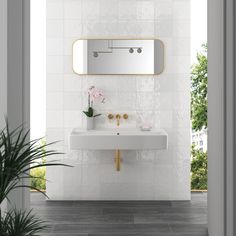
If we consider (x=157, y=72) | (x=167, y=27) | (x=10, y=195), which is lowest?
(x=10, y=195)

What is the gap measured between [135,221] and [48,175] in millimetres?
1402

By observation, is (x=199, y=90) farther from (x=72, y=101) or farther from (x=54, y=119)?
(x=54, y=119)

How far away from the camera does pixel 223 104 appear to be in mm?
2877

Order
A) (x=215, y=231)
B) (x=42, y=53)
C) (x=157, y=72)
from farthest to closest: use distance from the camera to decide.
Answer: (x=42, y=53) → (x=157, y=72) → (x=215, y=231)

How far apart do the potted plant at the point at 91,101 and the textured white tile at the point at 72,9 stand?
84 cm

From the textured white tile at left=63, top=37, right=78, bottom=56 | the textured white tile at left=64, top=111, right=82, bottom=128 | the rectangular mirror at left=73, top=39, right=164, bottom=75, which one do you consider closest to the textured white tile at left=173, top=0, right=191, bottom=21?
the rectangular mirror at left=73, top=39, right=164, bottom=75

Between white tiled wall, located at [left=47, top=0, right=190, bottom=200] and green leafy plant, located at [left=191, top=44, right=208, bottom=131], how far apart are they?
2.79 ft

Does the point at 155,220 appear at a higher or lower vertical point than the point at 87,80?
lower

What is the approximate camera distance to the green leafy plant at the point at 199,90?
6.25 m

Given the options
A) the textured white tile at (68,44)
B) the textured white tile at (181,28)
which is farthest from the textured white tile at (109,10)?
the textured white tile at (181,28)

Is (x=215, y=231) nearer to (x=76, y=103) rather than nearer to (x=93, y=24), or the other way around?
(x=76, y=103)

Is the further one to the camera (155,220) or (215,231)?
(155,220)

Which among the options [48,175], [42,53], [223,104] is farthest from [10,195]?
[42,53]

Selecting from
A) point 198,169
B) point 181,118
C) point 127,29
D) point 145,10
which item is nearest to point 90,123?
point 181,118
